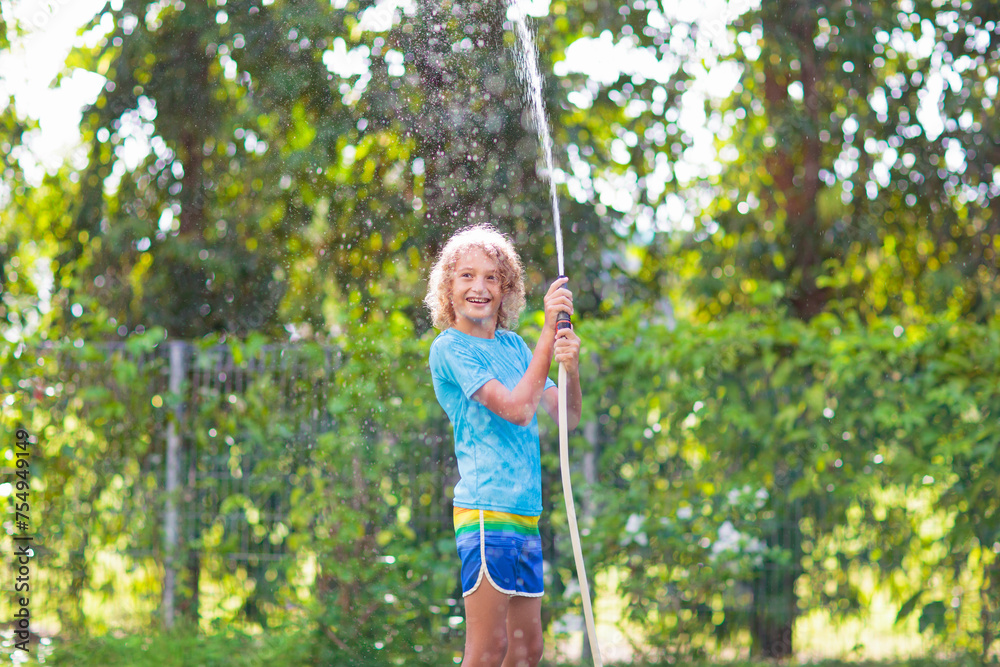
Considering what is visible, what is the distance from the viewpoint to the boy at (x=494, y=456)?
2.16 meters

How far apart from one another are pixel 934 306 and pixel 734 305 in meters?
1.16

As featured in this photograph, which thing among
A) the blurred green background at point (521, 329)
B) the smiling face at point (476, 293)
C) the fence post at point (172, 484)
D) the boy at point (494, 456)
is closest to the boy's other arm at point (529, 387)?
the boy at point (494, 456)

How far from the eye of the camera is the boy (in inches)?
85.0

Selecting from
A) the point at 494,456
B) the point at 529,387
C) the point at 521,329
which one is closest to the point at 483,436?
the point at 494,456

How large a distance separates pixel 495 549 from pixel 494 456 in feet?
0.72

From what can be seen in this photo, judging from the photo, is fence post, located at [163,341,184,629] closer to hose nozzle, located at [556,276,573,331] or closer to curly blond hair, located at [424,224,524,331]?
curly blond hair, located at [424,224,524,331]

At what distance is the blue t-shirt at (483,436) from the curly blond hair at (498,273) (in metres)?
0.17

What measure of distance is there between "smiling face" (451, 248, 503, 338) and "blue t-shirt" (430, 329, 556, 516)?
0.04 meters

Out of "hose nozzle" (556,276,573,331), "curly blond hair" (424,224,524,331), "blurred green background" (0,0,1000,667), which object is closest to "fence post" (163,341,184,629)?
"blurred green background" (0,0,1000,667)

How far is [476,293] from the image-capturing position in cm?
233

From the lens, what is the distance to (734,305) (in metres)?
5.82

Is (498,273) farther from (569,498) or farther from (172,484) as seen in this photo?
(172,484)

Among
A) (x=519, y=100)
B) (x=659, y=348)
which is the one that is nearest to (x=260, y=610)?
(x=659, y=348)

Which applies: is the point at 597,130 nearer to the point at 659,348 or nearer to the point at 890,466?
the point at 659,348
